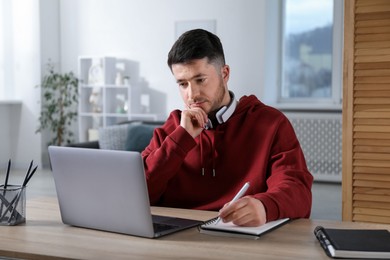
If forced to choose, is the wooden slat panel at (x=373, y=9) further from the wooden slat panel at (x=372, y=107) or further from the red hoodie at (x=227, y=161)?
the red hoodie at (x=227, y=161)

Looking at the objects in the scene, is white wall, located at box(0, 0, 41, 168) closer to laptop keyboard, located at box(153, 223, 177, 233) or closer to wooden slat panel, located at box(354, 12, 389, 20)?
wooden slat panel, located at box(354, 12, 389, 20)

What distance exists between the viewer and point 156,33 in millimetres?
6957

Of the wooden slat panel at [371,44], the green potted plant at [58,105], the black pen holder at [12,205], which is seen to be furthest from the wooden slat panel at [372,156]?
the green potted plant at [58,105]

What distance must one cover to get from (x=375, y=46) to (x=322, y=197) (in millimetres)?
2586

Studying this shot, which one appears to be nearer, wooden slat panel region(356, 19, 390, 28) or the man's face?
the man's face

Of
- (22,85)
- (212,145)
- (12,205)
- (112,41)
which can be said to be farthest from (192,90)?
(22,85)

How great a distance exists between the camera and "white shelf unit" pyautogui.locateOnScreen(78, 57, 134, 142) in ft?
23.1

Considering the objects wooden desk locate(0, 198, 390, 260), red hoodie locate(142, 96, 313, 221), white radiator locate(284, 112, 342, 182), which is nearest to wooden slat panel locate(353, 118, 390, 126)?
red hoodie locate(142, 96, 313, 221)

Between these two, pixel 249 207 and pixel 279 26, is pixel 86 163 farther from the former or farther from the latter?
pixel 279 26

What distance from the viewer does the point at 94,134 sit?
23.8 ft

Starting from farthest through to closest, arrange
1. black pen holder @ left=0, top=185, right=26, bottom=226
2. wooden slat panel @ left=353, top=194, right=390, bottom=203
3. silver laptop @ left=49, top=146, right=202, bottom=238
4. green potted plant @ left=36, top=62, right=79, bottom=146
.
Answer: green potted plant @ left=36, top=62, right=79, bottom=146
wooden slat panel @ left=353, top=194, right=390, bottom=203
black pen holder @ left=0, top=185, right=26, bottom=226
silver laptop @ left=49, top=146, right=202, bottom=238

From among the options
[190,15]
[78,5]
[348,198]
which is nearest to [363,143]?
[348,198]

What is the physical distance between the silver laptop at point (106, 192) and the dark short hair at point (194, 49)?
53 cm

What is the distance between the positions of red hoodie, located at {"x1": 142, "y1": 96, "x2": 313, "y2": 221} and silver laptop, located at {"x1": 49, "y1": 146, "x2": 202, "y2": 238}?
0.30 m
